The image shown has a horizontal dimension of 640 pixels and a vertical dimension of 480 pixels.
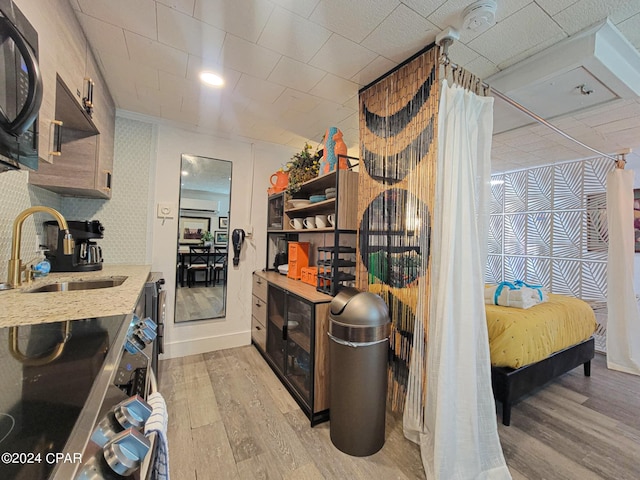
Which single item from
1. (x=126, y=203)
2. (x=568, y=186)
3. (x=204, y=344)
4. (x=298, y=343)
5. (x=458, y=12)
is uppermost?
(x=458, y=12)

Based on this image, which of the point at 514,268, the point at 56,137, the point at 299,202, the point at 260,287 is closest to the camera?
the point at 56,137

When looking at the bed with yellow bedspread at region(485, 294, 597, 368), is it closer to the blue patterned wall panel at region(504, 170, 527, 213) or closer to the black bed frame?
the black bed frame

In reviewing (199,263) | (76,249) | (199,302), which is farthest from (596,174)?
(76,249)

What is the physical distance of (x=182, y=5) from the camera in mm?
1376

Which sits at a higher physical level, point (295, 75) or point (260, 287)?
point (295, 75)

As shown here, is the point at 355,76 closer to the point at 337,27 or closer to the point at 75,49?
the point at 337,27

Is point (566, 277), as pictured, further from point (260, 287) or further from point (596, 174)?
point (260, 287)

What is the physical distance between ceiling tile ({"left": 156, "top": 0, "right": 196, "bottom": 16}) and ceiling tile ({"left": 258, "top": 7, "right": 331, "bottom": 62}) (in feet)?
1.20

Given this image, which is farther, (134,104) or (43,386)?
(134,104)

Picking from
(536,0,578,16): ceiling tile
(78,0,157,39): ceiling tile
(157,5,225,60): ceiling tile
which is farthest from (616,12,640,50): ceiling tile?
(78,0,157,39): ceiling tile

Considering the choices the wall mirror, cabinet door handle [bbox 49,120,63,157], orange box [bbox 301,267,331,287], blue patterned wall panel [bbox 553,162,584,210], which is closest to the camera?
cabinet door handle [bbox 49,120,63,157]

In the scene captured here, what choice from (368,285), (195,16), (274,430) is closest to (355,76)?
(195,16)

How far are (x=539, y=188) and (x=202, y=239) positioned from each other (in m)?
4.77

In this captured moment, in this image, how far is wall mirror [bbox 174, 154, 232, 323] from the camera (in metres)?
2.94
